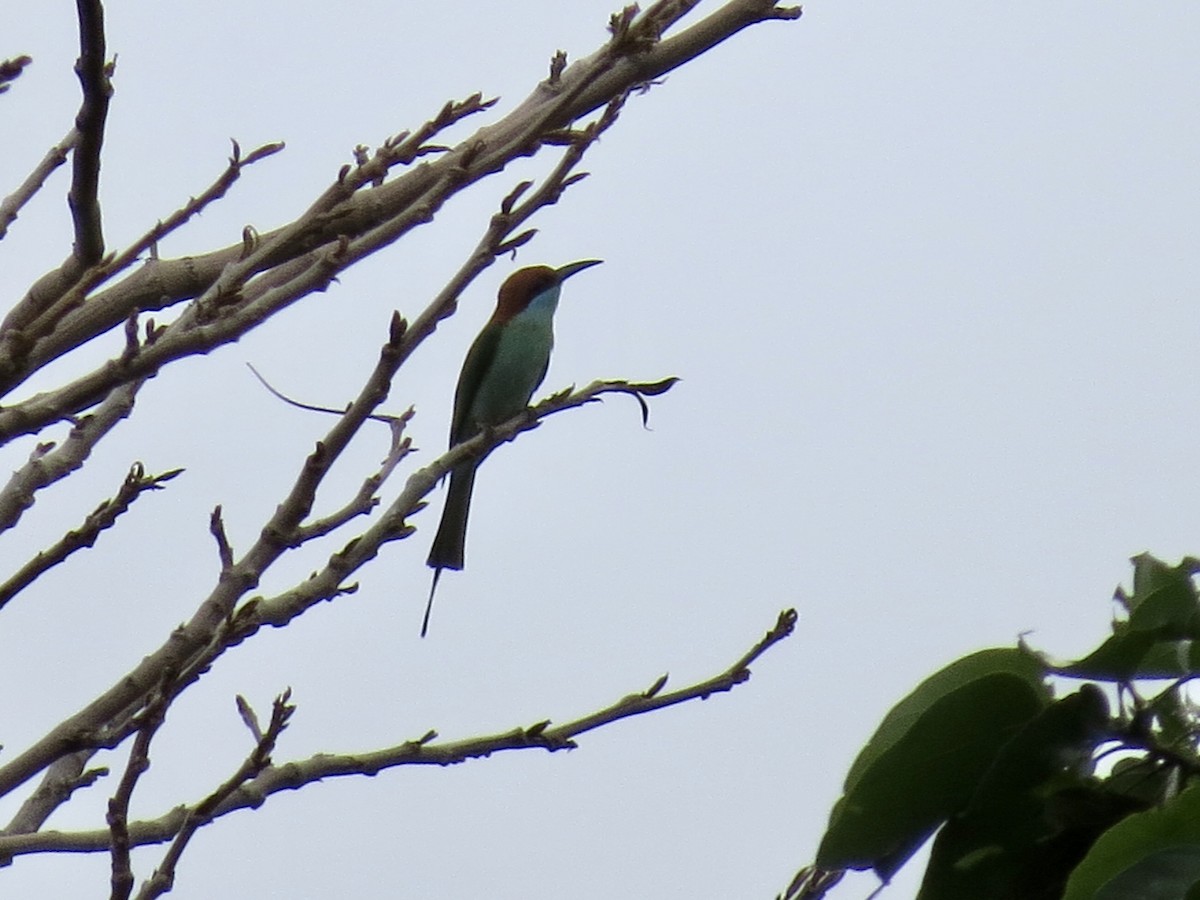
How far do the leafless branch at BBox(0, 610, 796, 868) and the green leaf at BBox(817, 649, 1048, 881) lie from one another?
0.80m

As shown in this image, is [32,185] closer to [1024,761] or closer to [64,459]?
[64,459]

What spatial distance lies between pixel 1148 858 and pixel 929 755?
26 cm

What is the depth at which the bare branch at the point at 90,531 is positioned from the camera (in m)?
2.28

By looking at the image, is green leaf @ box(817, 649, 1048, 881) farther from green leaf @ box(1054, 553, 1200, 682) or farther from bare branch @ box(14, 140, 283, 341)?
bare branch @ box(14, 140, 283, 341)

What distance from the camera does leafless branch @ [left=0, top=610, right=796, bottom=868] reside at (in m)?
2.11

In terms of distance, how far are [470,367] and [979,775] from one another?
462 centimetres

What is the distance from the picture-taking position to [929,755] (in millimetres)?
1509

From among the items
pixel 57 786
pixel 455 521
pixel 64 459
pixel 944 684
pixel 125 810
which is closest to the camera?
pixel 944 684

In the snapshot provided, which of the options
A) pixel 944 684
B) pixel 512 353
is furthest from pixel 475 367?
pixel 944 684

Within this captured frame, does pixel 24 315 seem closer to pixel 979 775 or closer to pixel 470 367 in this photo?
pixel 979 775

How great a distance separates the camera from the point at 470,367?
603 centimetres

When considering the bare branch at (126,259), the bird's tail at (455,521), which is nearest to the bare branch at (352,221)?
the bare branch at (126,259)

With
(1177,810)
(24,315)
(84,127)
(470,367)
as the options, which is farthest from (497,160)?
(470,367)

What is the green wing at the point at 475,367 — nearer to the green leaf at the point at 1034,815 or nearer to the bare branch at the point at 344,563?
the bare branch at the point at 344,563
